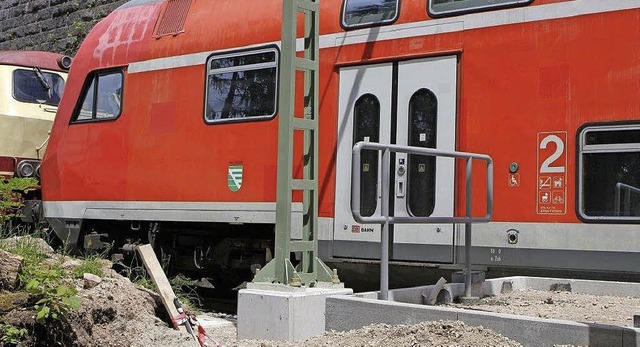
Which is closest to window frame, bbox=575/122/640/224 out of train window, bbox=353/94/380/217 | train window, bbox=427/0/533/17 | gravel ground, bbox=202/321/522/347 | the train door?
the train door

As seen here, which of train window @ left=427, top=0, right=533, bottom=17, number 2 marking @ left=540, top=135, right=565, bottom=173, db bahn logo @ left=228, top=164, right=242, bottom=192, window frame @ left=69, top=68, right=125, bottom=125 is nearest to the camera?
number 2 marking @ left=540, top=135, right=565, bottom=173

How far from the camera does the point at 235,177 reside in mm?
9023

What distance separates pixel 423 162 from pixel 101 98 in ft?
15.5

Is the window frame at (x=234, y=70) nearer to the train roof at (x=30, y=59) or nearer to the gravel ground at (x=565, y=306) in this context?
the gravel ground at (x=565, y=306)

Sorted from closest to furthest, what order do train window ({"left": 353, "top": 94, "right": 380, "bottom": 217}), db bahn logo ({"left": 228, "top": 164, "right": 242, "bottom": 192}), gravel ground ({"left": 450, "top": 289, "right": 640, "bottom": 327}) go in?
gravel ground ({"left": 450, "top": 289, "right": 640, "bottom": 327}) → train window ({"left": 353, "top": 94, "right": 380, "bottom": 217}) → db bahn logo ({"left": 228, "top": 164, "right": 242, "bottom": 192})

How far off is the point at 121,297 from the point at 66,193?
15.8ft

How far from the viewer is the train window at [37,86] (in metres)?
12.9

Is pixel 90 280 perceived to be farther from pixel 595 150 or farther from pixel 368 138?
pixel 595 150

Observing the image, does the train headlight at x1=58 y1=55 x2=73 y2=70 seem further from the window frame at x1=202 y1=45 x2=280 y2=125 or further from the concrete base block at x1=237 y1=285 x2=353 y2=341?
the concrete base block at x1=237 y1=285 x2=353 y2=341

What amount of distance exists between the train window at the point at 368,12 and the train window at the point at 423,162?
2.87ft

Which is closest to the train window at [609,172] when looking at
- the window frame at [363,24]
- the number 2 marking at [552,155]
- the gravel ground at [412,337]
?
the number 2 marking at [552,155]

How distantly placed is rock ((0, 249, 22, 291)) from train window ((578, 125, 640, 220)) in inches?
173

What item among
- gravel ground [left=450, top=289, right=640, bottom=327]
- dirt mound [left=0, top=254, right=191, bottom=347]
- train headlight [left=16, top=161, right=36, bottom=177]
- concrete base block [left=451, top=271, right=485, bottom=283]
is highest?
train headlight [left=16, top=161, right=36, bottom=177]

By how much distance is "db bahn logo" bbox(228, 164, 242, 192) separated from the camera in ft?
29.4
